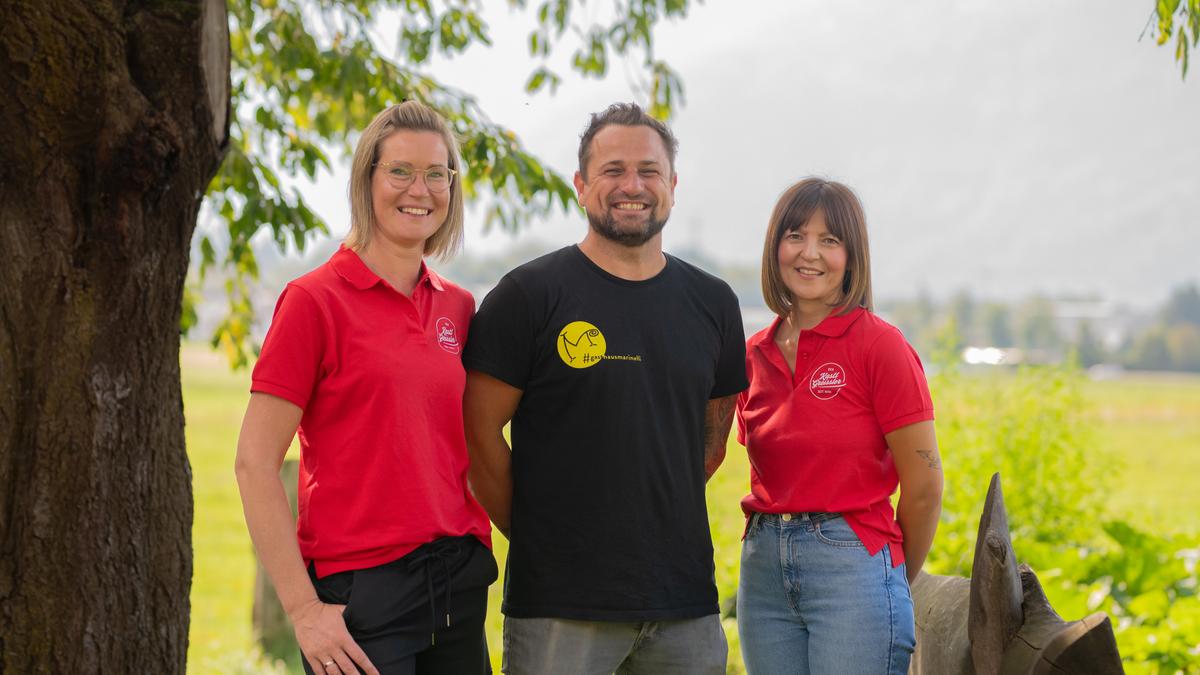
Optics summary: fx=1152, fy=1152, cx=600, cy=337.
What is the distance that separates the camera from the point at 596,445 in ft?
9.96

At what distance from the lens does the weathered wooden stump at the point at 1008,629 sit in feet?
8.68

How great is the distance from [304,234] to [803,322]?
9.41 feet

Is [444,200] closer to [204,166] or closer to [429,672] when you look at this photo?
[204,166]

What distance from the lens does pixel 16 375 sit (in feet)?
10.1

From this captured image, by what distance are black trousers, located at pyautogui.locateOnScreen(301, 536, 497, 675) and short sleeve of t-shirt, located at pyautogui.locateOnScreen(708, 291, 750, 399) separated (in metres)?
0.85

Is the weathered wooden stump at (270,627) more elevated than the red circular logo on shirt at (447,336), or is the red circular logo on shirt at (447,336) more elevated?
the red circular logo on shirt at (447,336)

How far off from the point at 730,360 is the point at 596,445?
20.6 inches

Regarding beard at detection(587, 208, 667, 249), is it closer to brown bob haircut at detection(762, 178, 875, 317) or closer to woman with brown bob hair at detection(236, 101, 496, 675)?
brown bob haircut at detection(762, 178, 875, 317)

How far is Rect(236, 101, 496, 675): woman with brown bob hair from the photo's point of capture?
8.81ft

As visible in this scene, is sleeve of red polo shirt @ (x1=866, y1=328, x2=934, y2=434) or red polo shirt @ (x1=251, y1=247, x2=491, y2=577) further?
sleeve of red polo shirt @ (x1=866, y1=328, x2=934, y2=434)

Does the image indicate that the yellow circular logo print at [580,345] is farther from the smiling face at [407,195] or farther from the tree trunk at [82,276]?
the tree trunk at [82,276]

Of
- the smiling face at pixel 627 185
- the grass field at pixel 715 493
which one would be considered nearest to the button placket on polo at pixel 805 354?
the smiling face at pixel 627 185

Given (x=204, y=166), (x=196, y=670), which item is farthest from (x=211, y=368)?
(x=204, y=166)

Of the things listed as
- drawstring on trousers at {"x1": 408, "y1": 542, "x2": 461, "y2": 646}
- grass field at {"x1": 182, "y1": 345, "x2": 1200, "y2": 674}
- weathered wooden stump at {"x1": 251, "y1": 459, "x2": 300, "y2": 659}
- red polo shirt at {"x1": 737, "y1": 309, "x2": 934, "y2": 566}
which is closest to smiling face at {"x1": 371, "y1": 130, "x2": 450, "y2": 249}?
drawstring on trousers at {"x1": 408, "y1": 542, "x2": 461, "y2": 646}
